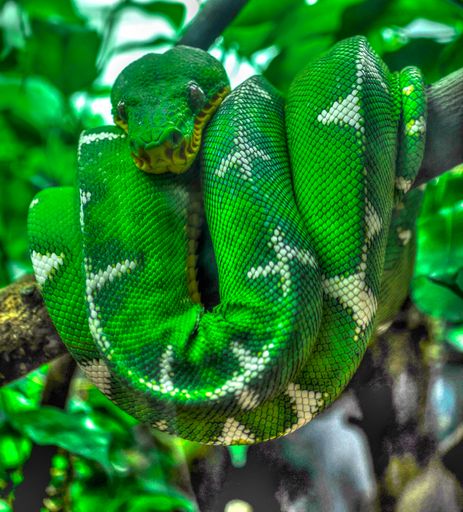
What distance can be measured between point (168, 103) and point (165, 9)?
0.49 metres

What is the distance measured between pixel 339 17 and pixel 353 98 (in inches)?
26.9

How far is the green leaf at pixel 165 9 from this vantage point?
4.87 ft

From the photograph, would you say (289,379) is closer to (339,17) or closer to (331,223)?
(331,223)

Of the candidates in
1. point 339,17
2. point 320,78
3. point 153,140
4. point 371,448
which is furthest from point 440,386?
point 339,17

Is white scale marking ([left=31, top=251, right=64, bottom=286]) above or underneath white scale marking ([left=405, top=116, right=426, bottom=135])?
underneath

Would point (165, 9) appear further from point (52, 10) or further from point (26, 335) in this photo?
point (26, 335)

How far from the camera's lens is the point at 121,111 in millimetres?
1232

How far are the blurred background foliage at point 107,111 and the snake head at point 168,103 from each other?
0.13 meters

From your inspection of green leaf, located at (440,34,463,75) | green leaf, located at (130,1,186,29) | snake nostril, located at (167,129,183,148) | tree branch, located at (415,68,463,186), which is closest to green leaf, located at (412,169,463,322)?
tree branch, located at (415,68,463,186)

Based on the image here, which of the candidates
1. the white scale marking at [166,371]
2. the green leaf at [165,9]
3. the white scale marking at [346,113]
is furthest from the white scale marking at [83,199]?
the green leaf at [165,9]

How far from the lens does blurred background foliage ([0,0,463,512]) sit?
1.44 meters

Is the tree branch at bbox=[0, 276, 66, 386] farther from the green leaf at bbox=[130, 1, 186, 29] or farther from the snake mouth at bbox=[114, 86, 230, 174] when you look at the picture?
the green leaf at bbox=[130, 1, 186, 29]

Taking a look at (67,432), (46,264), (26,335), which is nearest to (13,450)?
(67,432)

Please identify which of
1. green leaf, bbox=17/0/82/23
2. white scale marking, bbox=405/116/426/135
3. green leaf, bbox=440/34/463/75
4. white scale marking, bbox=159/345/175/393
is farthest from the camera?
green leaf, bbox=17/0/82/23
